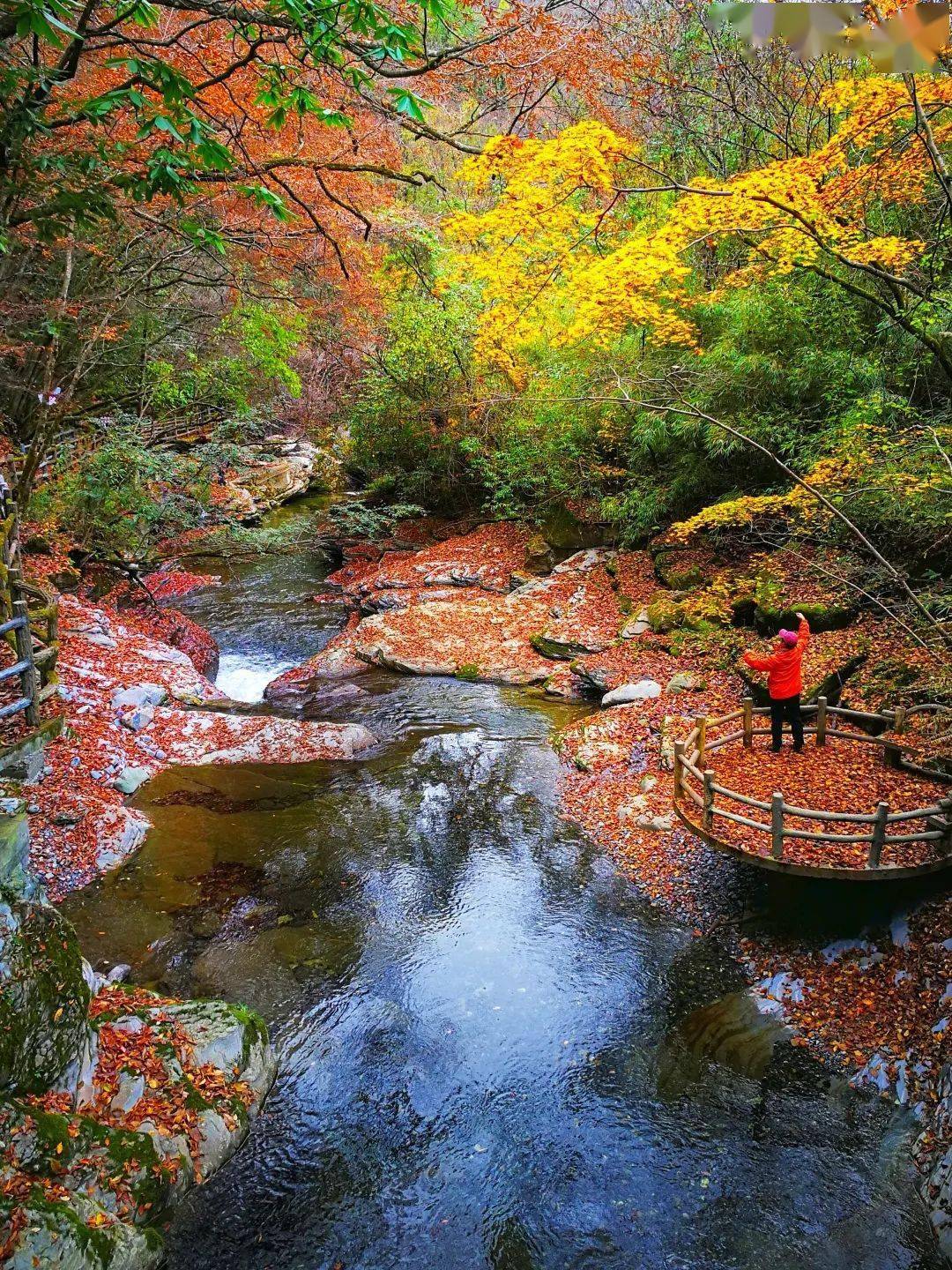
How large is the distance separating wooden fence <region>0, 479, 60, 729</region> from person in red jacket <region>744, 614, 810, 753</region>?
336 inches

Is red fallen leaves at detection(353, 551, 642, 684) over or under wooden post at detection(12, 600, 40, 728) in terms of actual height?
under

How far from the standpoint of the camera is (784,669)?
7859 mm

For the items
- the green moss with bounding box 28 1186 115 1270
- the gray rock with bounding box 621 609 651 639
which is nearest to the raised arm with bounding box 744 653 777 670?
the gray rock with bounding box 621 609 651 639

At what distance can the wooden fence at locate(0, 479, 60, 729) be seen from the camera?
8398mm

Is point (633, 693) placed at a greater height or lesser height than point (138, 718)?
lesser

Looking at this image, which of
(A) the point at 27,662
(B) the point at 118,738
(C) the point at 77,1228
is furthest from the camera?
(B) the point at 118,738

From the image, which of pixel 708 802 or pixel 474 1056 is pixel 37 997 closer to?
pixel 474 1056

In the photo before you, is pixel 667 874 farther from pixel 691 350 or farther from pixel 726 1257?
pixel 691 350

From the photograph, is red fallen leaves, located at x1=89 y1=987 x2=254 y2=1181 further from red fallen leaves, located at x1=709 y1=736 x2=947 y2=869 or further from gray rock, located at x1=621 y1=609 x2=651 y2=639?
gray rock, located at x1=621 y1=609 x2=651 y2=639

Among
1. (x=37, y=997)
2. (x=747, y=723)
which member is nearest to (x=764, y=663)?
(x=747, y=723)

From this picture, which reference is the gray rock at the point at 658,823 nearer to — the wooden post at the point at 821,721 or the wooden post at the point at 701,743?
the wooden post at the point at 701,743

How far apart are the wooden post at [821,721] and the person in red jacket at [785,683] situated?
19cm

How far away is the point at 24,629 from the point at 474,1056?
6.99 metres

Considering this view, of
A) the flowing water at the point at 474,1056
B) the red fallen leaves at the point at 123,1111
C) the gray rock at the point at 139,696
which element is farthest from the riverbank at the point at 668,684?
the red fallen leaves at the point at 123,1111
